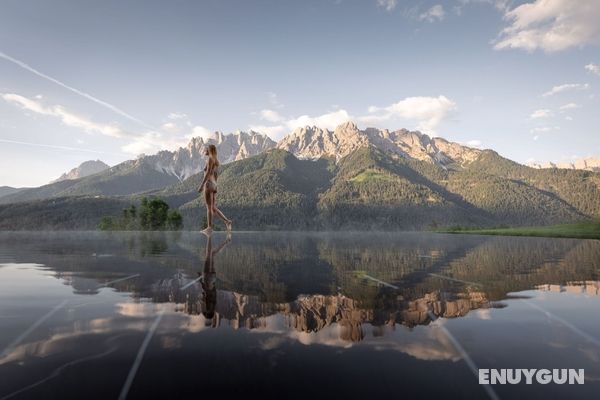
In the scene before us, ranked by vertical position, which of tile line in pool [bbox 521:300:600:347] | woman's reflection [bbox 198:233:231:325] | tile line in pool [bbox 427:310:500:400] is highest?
woman's reflection [bbox 198:233:231:325]

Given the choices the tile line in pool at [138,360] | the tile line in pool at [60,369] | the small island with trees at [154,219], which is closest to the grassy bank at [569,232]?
the tile line in pool at [138,360]

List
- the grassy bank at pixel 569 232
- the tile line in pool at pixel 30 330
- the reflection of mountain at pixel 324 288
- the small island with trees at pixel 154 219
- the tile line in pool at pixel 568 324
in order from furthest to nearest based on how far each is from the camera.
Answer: the small island with trees at pixel 154 219 < the grassy bank at pixel 569 232 < the reflection of mountain at pixel 324 288 < the tile line in pool at pixel 568 324 < the tile line in pool at pixel 30 330

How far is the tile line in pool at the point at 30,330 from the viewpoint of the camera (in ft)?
15.8

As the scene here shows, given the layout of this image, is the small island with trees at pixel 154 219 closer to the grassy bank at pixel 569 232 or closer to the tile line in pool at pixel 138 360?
the grassy bank at pixel 569 232

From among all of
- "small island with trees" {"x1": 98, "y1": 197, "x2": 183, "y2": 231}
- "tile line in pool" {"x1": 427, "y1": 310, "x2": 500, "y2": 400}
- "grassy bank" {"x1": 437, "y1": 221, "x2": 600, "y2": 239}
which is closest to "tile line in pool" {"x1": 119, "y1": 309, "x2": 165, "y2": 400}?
"tile line in pool" {"x1": 427, "y1": 310, "x2": 500, "y2": 400}

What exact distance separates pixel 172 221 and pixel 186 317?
110 meters

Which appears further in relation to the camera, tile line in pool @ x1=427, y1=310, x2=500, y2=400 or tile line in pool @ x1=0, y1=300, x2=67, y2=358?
tile line in pool @ x1=0, y1=300, x2=67, y2=358

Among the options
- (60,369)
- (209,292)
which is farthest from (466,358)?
(209,292)

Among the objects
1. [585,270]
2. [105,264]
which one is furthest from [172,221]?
[585,270]

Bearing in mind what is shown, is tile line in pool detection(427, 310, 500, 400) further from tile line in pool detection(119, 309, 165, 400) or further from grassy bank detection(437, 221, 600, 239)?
grassy bank detection(437, 221, 600, 239)

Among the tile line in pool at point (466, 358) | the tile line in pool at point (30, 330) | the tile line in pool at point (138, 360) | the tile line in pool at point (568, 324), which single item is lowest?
the tile line in pool at point (568, 324)

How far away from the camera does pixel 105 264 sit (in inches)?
561

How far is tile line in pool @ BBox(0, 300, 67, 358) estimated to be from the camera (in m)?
4.82

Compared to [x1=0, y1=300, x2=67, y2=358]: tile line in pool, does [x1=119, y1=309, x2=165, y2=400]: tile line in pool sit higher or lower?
lower
